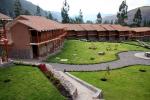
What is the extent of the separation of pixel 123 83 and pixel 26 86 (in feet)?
52.4

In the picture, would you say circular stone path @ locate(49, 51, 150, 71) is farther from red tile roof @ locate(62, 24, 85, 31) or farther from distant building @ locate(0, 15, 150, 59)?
red tile roof @ locate(62, 24, 85, 31)

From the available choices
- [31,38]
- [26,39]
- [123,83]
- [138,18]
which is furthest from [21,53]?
[138,18]

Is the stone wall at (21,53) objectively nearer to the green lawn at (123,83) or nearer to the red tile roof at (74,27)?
the green lawn at (123,83)

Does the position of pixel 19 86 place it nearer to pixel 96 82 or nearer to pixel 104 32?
pixel 96 82

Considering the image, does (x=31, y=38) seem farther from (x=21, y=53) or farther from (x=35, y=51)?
(x=21, y=53)

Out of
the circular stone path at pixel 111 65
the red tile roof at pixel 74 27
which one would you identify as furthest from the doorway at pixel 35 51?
the red tile roof at pixel 74 27

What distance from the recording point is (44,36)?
2000 inches

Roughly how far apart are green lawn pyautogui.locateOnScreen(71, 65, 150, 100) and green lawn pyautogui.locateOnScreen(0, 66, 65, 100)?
7973 mm

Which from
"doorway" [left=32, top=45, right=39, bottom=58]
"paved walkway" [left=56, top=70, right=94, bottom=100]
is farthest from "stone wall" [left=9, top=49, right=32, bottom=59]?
"paved walkway" [left=56, top=70, right=94, bottom=100]

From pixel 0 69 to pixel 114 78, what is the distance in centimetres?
1791

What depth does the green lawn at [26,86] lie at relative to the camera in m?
23.3

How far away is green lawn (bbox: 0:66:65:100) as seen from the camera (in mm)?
23328

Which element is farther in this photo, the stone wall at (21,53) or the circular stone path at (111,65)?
the stone wall at (21,53)

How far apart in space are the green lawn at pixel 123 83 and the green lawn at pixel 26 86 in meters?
7.97
